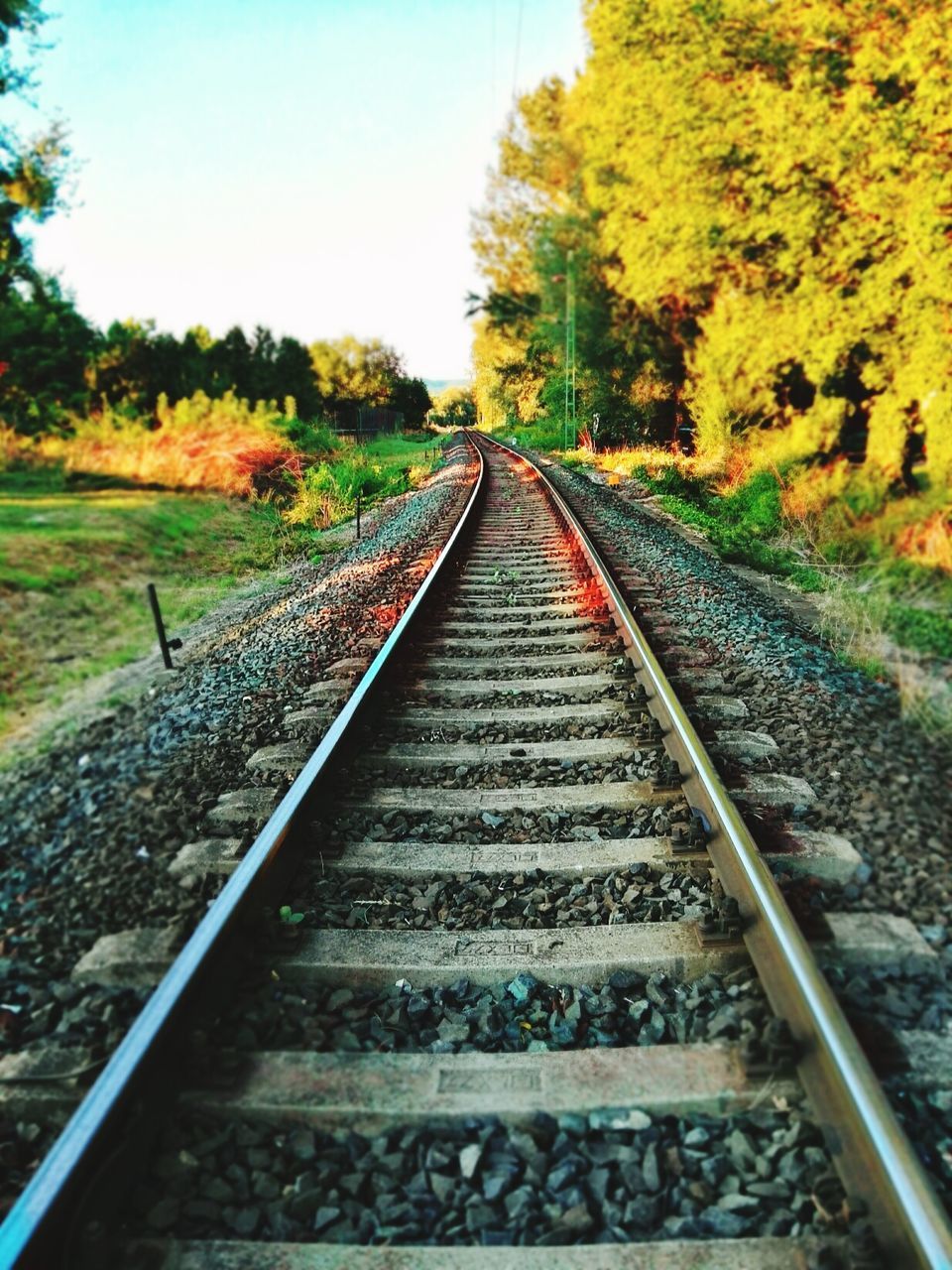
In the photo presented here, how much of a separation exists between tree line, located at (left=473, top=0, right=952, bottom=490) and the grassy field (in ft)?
25.4

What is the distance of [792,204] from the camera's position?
10578 millimetres

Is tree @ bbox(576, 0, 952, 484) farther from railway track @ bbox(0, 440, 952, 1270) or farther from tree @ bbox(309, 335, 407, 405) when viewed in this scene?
tree @ bbox(309, 335, 407, 405)

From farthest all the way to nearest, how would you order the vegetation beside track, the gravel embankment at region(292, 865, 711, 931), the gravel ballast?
the vegetation beside track < the gravel embankment at region(292, 865, 711, 931) < the gravel ballast

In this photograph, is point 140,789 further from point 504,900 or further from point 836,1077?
point 836,1077

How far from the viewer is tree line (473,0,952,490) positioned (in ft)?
30.1

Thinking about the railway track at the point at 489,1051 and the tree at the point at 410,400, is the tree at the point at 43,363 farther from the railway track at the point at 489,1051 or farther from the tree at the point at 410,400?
the tree at the point at 410,400

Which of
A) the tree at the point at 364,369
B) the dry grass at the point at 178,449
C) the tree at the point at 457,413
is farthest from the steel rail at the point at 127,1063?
the tree at the point at 457,413

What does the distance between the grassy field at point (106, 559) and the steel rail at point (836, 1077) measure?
4416mm

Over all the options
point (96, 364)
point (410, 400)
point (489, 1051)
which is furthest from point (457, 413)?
point (489, 1051)

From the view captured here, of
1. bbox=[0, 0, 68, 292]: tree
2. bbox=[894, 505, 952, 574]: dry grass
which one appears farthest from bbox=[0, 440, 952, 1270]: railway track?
bbox=[0, 0, 68, 292]: tree

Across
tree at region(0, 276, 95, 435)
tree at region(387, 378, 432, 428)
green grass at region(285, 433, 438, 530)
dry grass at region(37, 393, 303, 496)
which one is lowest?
green grass at region(285, 433, 438, 530)

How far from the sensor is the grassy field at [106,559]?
5793mm

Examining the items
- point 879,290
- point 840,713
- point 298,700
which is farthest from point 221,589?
point 879,290

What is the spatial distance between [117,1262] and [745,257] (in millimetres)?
13994
